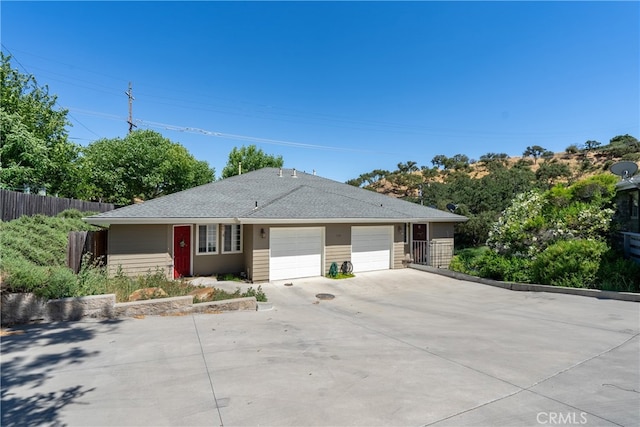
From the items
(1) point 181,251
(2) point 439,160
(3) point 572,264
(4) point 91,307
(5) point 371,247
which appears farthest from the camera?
(2) point 439,160

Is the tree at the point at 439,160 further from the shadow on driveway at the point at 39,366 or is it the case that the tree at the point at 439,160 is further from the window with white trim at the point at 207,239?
the shadow on driveway at the point at 39,366

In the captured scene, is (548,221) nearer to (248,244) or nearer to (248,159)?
(248,244)

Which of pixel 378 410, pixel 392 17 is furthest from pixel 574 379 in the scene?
pixel 392 17

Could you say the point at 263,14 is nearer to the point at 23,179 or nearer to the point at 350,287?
the point at 350,287

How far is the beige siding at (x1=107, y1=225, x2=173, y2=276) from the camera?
33.4 ft

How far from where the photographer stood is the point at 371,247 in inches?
535

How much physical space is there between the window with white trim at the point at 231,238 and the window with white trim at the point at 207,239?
300 mm

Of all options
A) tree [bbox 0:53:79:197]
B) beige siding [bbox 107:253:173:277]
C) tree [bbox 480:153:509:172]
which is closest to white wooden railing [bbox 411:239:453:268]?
beige siding [bbox 107:253:173:277]

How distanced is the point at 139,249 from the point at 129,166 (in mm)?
15669

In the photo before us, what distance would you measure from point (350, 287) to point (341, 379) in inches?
273

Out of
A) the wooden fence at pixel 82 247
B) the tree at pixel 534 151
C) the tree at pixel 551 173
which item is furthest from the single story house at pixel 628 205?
the tree at pixel 534 151

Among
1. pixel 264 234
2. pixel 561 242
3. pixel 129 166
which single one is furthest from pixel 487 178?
pixel 129 166

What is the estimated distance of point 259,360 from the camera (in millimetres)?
4414

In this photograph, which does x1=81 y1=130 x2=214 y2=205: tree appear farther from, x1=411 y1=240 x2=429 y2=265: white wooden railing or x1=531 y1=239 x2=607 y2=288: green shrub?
x1=531 y1=239 x2=607 y2=288: green shrub
